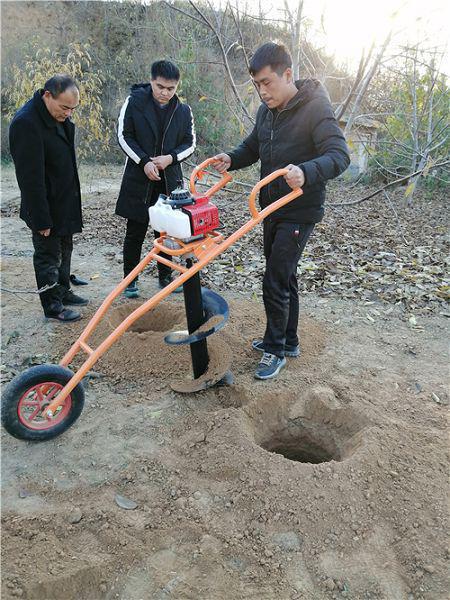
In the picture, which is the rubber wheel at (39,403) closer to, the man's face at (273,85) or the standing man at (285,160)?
the standing man at (285,160)

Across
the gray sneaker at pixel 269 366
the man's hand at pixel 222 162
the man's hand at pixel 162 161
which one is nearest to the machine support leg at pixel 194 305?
the gray sneaker at pixel 269 366

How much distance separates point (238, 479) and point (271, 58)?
7.58 feet

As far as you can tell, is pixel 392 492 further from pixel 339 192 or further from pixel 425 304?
pixel 339 192

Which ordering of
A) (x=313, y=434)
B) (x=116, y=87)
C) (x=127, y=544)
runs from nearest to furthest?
(x=127, y=544)
(x=313, y=434)
(x=116, y=87)

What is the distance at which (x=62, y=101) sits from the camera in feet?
11.8

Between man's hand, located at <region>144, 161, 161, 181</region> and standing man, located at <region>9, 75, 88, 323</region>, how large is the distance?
2.19ft

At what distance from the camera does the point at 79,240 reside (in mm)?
6617

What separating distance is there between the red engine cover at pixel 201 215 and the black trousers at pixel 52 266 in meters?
1.86

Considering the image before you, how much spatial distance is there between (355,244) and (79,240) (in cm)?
375

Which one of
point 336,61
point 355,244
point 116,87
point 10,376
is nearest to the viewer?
point 10,376

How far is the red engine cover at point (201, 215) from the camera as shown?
102 inches

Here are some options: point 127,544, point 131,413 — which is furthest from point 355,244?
point 127,544

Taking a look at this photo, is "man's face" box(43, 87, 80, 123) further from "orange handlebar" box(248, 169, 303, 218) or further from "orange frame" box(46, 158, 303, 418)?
"orange handlebar" box(248, 169, 303, 218)

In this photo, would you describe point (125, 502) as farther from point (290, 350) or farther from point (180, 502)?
point (290, 350)
